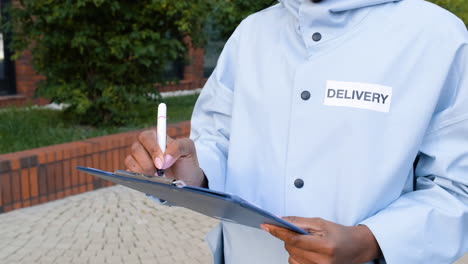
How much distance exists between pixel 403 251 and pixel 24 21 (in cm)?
677

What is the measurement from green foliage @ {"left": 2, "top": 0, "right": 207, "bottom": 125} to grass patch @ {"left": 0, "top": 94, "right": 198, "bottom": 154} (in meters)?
0.24

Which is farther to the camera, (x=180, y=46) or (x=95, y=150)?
(x=180, y=46)

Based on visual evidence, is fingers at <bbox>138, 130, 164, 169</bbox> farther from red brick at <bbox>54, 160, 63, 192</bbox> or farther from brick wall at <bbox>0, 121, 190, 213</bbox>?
red brick at <bbox>54, 160, 63, 192</bbox>

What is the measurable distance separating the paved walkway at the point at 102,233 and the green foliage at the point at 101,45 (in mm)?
1921

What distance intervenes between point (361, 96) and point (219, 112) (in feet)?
1.38

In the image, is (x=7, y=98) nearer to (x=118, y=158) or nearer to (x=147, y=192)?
(x=118, y=158)

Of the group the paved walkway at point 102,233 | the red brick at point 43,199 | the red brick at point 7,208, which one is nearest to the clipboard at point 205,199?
the paved walkway at point 102,233

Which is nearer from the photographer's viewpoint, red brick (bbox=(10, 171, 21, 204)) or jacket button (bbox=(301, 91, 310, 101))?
jacket button (bbox=(301, 91, 310, 101))

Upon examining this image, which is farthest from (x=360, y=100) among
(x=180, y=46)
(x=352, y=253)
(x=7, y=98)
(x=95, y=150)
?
(x=7, y=98)

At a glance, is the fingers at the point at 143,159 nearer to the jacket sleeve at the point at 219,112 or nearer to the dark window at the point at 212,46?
the jacket sleeve at the point at 219,112

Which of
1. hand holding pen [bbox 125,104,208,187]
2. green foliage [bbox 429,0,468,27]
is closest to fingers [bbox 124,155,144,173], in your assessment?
hand holding pen [bbox 125,104,208,187]

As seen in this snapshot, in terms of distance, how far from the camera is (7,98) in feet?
33.8

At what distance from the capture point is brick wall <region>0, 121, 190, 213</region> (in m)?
4.98

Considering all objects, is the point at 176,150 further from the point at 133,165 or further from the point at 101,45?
the point at 101,45
